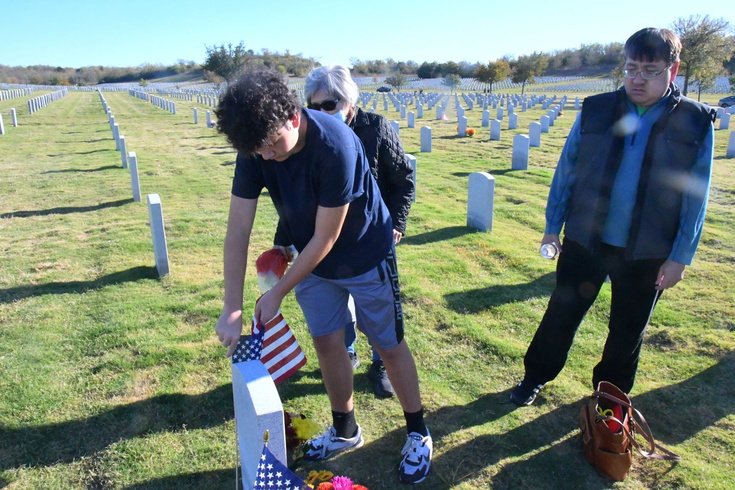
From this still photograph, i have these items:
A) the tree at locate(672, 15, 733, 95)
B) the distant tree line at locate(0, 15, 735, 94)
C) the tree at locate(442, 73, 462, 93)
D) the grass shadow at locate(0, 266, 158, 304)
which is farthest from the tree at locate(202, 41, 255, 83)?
the grass shadow at locate(0, 266, 158, 304)

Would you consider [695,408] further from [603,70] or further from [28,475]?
[603,70]

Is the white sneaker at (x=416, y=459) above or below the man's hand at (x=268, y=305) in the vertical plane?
below

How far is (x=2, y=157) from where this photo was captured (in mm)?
13727

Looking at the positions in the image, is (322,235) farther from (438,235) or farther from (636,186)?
(438,235)

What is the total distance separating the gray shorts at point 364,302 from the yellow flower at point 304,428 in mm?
562

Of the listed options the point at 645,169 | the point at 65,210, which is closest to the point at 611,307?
the point at 645,169

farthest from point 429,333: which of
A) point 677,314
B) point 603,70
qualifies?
point 603,70

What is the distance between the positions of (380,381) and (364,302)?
1.23 metres

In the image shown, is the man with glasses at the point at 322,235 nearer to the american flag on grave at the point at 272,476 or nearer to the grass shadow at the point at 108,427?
the american flag on grave at the point at 272,476

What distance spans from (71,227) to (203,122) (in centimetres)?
1703

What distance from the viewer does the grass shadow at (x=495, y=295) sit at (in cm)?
466

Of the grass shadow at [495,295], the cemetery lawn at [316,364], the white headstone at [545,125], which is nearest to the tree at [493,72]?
the white headstone at [545,125]

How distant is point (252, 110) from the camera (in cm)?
172

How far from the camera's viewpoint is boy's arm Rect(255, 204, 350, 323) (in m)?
2.00
